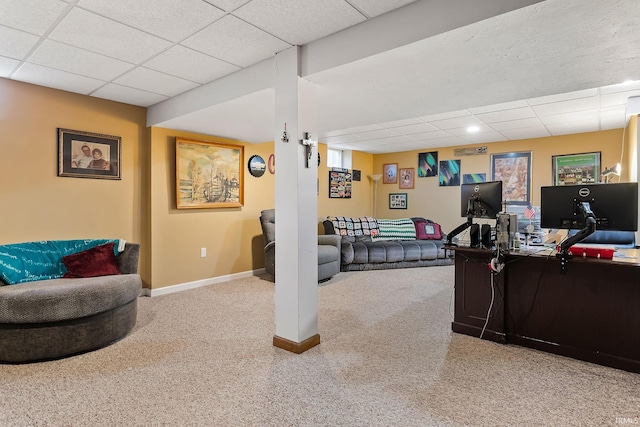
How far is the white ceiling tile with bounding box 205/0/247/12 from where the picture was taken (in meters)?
2.02

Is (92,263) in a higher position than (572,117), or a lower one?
lower

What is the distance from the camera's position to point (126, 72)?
313 centimetres

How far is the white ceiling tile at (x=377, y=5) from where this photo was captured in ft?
6.73

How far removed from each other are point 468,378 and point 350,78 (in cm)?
236

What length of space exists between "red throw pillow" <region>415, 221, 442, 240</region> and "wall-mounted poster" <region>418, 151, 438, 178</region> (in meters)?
1.19

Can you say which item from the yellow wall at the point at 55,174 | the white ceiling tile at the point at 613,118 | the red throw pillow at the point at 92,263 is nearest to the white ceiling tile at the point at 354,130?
the yellow wall at the point at 55,174

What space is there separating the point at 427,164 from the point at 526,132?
6.68ft

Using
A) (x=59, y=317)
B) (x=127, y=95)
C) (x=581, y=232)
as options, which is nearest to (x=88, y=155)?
(x=127, y=95)

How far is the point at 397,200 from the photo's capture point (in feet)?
25.4

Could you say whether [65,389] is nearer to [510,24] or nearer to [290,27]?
[290,27]

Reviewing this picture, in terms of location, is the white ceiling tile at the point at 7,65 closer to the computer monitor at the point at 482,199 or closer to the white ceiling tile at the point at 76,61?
the white ceiling tile at the point at 76,61

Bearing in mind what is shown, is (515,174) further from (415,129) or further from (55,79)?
(55,79)

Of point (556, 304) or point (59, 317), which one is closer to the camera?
point (59, 317)

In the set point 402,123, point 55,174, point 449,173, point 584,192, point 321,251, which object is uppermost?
point 402,123
